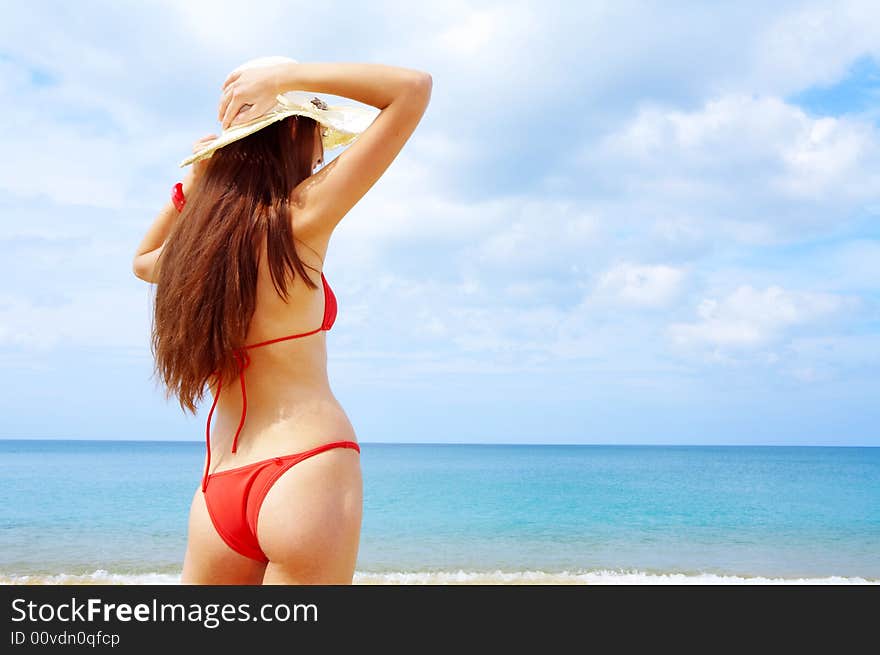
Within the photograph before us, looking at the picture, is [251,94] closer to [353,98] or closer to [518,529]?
[353,98]

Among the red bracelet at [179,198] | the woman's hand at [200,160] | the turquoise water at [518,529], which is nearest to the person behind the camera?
the woman's hand at [200,160]

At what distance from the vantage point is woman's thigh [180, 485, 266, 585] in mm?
1896

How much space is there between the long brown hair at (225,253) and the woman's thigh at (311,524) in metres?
0.34

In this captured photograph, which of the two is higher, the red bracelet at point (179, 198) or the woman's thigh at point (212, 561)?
the red bracelet at point (179, 198)

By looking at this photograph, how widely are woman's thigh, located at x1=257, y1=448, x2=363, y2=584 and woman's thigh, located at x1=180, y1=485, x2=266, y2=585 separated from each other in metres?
0.14

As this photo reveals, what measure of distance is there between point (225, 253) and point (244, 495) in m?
0.58

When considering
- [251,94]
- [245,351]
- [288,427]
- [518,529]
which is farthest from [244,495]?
[518,529]

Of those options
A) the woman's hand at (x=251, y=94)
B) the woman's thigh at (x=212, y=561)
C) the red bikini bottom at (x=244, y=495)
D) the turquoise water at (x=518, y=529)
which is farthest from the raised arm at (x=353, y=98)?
the turquoise water at (x=518, y=529)

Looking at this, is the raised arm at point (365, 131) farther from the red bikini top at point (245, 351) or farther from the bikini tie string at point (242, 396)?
the bikini tie string at point (242, 396)

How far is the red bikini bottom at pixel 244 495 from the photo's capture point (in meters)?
1.78

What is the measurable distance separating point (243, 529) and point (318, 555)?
9.5 inches

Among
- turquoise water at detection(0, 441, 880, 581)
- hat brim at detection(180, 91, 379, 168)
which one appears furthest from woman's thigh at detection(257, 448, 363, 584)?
turquoise water at detection(0, 441, 880, 581)
